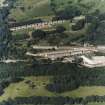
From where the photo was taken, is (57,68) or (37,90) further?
(57,68)

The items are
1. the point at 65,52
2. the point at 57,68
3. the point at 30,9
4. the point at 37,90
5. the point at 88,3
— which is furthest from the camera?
the point at 88,3

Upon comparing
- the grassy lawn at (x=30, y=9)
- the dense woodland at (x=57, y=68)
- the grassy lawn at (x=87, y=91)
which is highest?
the grassy lawn at (x=30, y=9)

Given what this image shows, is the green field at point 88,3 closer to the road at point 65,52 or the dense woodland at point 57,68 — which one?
the dense woodland at point 57,68

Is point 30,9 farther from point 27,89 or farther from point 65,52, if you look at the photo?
point 27,89

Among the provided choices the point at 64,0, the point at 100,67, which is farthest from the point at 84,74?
the point at 64,0

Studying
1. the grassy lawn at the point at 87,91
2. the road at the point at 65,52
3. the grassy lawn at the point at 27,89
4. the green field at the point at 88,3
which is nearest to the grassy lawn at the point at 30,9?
the green field at the point at 88,3

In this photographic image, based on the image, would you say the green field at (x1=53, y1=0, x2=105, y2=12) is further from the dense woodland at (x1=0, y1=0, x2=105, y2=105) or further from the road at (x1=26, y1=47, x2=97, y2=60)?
the road at (x1=26, y1=47, x2=97, y2=60)

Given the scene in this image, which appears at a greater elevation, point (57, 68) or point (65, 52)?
point (65, 52)

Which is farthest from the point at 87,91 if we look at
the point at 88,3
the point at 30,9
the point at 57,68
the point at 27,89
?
the point at 30,9

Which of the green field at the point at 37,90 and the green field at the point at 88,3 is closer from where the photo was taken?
the green field at the point at 37,90
